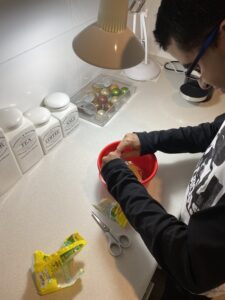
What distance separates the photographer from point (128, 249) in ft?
1.93

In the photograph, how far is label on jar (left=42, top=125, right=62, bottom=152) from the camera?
767 mm

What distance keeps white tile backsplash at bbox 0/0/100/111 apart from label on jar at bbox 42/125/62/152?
0.40 feet

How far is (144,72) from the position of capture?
1134 millimetres

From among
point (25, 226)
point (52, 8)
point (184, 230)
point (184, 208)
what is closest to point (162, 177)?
point (184, 208)

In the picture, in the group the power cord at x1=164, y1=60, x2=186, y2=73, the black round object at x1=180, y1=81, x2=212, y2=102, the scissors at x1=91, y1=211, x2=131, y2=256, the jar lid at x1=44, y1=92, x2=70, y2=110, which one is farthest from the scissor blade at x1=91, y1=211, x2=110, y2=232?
the power cord at x1=164, y1=60, x2=186, y2=73

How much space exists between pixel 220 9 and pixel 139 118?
1.96 feet

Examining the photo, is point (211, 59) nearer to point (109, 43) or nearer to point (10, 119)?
point (109, 43)

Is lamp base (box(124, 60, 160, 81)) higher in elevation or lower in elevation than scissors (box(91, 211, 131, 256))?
higher

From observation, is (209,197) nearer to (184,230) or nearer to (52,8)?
(184,230)

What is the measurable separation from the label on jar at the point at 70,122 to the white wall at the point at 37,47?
4.7 inches

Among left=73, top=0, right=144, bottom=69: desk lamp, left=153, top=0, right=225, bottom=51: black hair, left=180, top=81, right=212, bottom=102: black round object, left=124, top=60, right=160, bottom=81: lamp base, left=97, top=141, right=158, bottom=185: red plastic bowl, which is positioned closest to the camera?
left=153, top=0, right=225, bottom=51: black hair

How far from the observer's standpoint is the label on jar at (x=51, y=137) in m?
0.77

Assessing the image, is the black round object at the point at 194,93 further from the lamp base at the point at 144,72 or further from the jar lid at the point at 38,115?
the jar lid at the point at 38,115

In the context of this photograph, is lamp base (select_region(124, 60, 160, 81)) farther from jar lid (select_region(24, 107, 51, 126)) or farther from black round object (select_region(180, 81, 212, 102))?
jar lid (select_region(24, 107, 51, 126))
